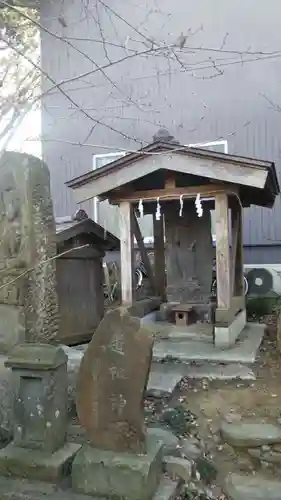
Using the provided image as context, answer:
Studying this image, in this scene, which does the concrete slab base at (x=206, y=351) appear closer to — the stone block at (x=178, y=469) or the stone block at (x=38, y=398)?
the stone block at (x=178, y=469)

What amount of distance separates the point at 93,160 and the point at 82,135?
0.71 meters

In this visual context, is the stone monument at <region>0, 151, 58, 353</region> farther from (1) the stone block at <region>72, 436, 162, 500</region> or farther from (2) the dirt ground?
(2) the dirt ground

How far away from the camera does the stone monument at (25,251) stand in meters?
3.77

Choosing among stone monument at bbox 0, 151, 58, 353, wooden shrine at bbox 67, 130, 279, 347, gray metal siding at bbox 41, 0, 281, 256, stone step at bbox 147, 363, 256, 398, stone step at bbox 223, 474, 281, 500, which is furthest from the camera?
gray metal siding at bbox 41, 0, 281, 256

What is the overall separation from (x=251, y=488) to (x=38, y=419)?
1835mm

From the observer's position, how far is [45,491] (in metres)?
3.04

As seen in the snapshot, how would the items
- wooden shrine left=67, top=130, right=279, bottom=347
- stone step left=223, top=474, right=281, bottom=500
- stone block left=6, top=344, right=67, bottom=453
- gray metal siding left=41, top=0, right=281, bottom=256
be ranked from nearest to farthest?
stone block left=6, top=344, right=67, bottom=453
stone step left=223, top=474, right=281, bottom=500
wooden shrine left=67, top=130, right=279, bottom=347
gray metal siding left=41, top=0, right=281, bottom=256

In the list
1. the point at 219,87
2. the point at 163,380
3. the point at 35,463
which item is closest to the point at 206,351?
the point at 163,380

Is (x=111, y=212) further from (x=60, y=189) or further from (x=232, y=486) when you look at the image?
(x=232, y=486)

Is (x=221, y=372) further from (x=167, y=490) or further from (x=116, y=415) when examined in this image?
(x=116, y=415)

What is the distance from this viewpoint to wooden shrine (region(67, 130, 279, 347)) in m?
6.70

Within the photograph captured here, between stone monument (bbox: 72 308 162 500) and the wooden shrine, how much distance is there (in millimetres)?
2995

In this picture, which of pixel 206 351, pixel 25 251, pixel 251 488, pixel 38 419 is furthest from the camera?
pixel 206 351

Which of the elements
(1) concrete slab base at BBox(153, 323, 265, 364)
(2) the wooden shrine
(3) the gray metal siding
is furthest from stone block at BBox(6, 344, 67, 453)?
(3) the gray metal siding
